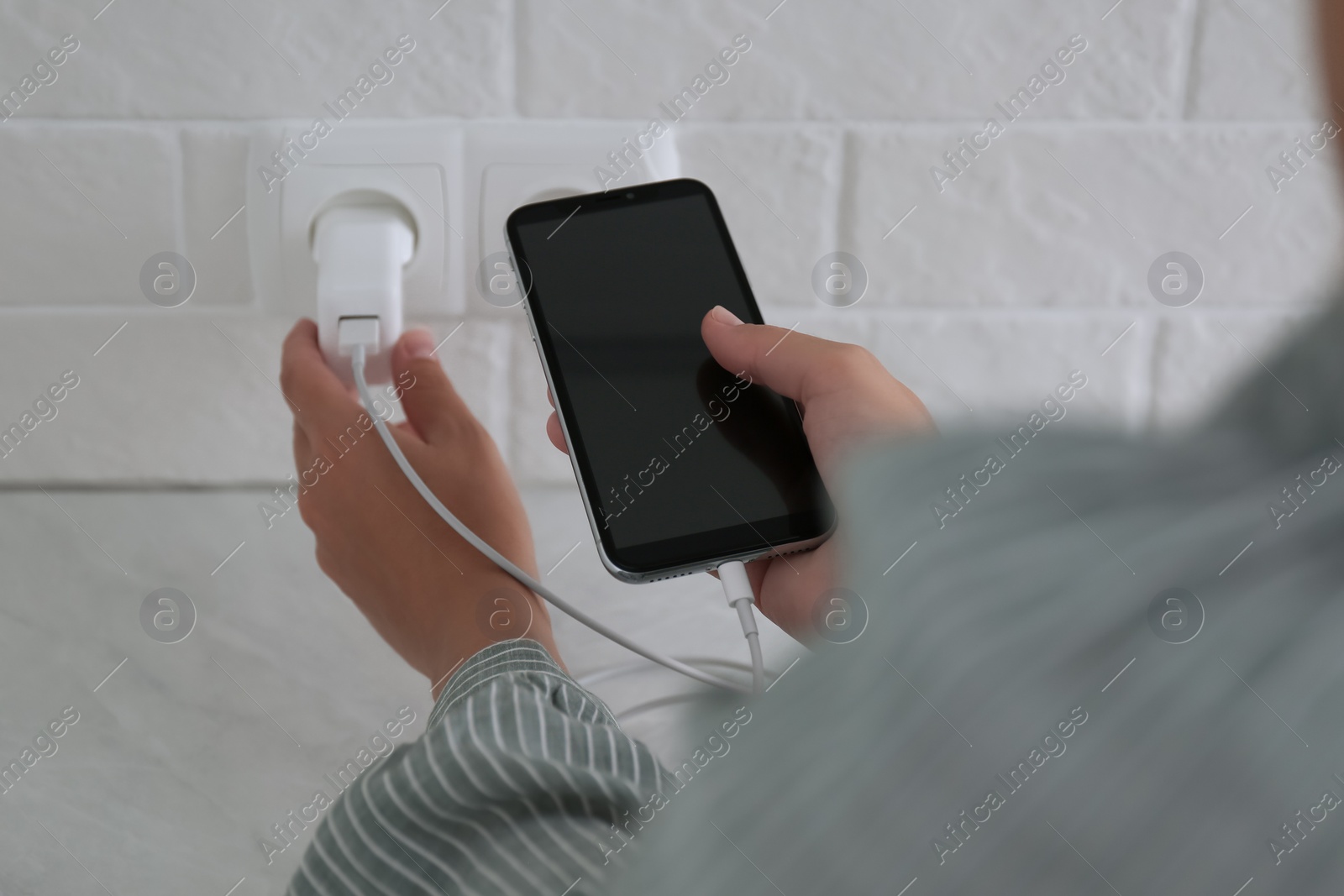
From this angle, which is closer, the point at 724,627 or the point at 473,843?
the point at 473,843

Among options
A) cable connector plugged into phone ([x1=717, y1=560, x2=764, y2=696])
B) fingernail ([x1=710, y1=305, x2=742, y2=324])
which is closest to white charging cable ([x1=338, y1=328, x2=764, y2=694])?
cable connector plugged into phone ([x1=717, y1=560, x2=764, y2=696])

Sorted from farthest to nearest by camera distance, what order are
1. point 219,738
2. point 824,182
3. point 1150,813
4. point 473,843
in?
point 824,182
point 219,738
point 473,843
point 1150,813

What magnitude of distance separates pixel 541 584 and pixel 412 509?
0.10 m

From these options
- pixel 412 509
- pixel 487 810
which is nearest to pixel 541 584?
pixel 412 509

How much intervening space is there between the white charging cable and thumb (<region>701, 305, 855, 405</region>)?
3.4 inches

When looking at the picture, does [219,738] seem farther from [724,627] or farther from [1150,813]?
[1150,813]

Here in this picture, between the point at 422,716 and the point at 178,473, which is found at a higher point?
the point at 178,473

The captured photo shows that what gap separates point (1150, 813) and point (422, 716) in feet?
1.33

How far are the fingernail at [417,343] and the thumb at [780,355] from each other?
0.52 ft

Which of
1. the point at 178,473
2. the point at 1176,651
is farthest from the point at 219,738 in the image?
the point at 1176,651

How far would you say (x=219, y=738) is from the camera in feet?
1.52

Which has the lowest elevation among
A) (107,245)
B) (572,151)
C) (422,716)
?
(422,716)

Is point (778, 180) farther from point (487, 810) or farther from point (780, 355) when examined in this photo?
point (487, 810)

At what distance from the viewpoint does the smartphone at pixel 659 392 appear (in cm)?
43
